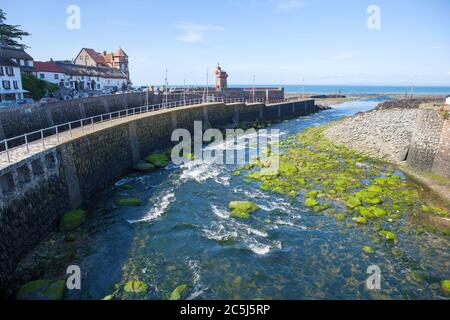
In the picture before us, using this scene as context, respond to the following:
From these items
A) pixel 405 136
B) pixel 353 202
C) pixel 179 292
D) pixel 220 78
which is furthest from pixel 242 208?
pixel 220 78

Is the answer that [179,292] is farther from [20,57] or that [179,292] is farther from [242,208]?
[20,57]

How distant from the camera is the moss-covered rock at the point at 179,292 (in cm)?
1445

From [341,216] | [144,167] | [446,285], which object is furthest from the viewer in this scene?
[144,167]

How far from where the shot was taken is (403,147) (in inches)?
1364

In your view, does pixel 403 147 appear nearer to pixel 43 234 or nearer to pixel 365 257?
pixel 365 257

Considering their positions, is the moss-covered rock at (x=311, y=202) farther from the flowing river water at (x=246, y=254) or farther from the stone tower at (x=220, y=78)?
the stone tower at (x=220, y=78)

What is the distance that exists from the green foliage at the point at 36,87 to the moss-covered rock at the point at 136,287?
47.4 m

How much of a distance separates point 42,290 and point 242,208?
13188mm

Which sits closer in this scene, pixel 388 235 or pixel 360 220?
pixel 388 235

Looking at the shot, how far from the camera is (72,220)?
68.9 feet

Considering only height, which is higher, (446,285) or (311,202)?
(311,202)

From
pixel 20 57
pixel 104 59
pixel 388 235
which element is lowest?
pixel 388 235
